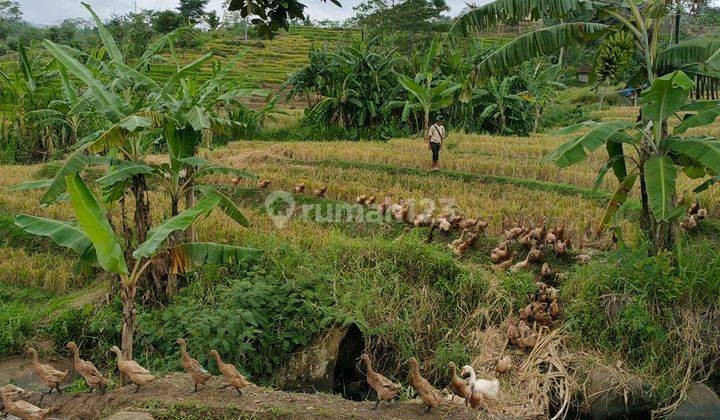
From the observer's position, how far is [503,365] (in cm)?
571

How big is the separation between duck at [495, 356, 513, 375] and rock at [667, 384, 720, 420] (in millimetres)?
1330

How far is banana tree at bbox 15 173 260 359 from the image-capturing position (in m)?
4.59

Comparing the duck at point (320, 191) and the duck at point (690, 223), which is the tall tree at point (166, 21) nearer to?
the duck at point (320, 191)

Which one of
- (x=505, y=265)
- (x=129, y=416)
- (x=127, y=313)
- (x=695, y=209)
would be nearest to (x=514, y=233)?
(x=505, y=265)

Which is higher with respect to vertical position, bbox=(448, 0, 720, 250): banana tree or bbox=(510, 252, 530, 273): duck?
bbox=(448, 0, 720, 250): banana tree

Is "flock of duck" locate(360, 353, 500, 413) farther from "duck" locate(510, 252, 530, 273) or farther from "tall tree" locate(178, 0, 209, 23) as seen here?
"tall tree" locate(178, 0, 209, 23)

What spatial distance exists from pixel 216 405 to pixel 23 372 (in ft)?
7.87

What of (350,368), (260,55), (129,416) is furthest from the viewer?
(260,55)


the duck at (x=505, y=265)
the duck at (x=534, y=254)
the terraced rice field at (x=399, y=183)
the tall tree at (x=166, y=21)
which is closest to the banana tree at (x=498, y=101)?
the terraced rice field at (x=399, y=183)

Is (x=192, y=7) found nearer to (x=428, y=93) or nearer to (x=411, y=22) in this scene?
(x=411, y=22)

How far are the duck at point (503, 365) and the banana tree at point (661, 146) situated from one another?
1.74 m

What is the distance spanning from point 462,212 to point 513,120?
10.1 meters

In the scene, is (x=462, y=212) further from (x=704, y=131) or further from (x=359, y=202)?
(x=704, y=131)

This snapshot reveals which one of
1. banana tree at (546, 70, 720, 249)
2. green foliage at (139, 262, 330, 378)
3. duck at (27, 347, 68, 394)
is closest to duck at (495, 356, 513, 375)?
green foliage at (139, 262, 330, 378)
